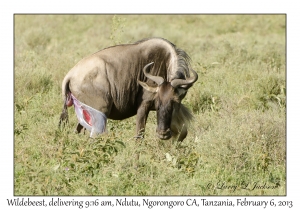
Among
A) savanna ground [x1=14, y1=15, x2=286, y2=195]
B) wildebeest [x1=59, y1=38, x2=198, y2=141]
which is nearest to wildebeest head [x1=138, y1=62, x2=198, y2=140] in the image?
wildebeest [x1=59, y1=38, x2=198, y2=141]

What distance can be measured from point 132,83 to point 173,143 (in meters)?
0.89

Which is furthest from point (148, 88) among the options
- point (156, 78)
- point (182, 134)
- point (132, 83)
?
point (182, 134)

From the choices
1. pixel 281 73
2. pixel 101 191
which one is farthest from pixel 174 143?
pixel 281 73

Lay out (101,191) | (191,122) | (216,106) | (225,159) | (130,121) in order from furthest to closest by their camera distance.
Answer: (216,106) < (130,121) < (191,122) < (225,159) < (101,191)

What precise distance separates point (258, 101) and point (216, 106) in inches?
25.8

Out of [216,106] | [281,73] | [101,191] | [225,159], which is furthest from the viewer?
[281,73]

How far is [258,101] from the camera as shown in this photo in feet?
26.7

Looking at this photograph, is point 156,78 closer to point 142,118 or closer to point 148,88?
point 148,88

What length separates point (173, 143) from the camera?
20.3ft

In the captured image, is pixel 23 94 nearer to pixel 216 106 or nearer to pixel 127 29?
pixel 216 106

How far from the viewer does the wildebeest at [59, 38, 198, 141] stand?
633cm

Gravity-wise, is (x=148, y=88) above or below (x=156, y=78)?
below

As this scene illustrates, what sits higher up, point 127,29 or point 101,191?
point 127,29

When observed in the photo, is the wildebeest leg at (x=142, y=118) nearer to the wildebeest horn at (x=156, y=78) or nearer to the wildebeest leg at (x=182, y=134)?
the wildebeest horn at (x=156, y=78)
